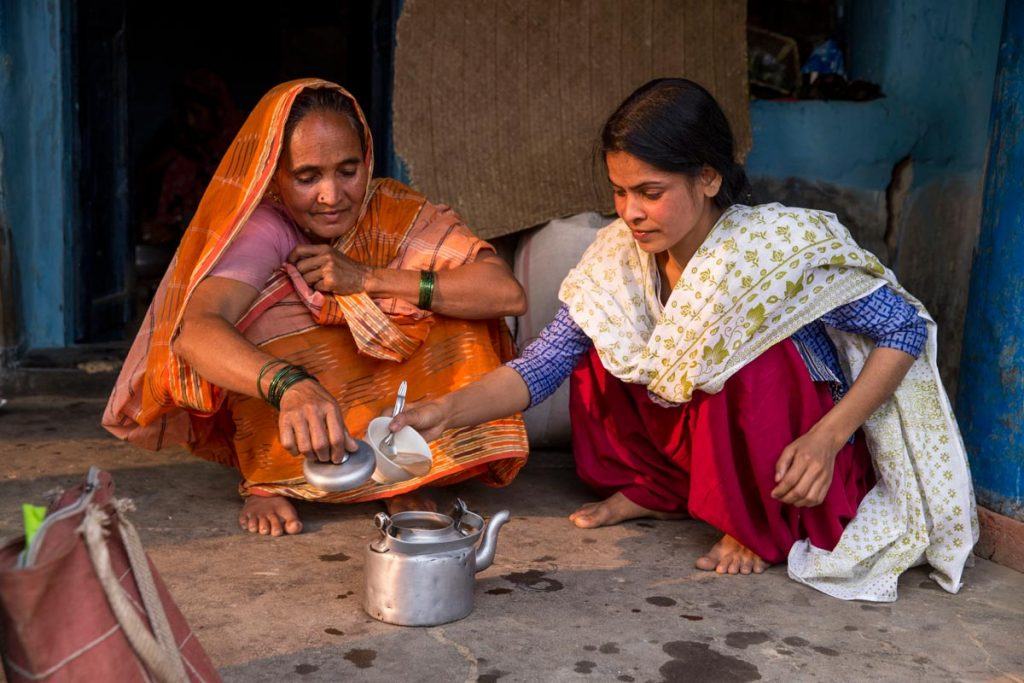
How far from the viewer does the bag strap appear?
60.4 inches

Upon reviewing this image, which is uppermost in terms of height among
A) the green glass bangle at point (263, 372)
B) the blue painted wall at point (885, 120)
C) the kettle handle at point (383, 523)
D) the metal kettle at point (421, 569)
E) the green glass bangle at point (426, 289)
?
the blue painted wall at point (885, 120)

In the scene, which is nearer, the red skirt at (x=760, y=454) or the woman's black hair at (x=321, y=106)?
the red skirt at (x=760, y=454)

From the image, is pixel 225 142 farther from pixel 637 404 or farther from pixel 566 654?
pixel 566 654

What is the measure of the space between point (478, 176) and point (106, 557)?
262cm

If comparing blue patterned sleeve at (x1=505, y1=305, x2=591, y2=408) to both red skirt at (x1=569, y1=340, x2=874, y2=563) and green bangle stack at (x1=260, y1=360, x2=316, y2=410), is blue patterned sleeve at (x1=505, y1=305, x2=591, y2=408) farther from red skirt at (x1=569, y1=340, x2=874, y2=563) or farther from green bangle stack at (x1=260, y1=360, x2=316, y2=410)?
green bangle stack at (x1=260, y1=360, x2=316, y2=410)

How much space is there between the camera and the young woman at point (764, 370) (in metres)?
2.65

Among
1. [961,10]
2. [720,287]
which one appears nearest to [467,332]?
[720,287]

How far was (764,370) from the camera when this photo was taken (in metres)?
2.72

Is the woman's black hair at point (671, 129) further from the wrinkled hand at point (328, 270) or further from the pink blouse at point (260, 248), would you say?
the pink blouse at point (260, 248)

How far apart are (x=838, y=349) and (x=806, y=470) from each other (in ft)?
1.34

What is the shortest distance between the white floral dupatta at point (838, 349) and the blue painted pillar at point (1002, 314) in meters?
0.18

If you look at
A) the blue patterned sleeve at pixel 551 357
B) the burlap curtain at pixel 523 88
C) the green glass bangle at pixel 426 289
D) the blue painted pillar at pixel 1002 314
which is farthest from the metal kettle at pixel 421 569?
the burlap curtain at pixel 523 88

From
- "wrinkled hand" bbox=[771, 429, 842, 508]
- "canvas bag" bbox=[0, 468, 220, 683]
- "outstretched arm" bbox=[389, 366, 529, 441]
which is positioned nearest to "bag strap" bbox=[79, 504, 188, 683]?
"canvas bag" bbox=[0, 468, 220, 683]

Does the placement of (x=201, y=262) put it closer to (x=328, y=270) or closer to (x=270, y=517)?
(x=328, y=270)
